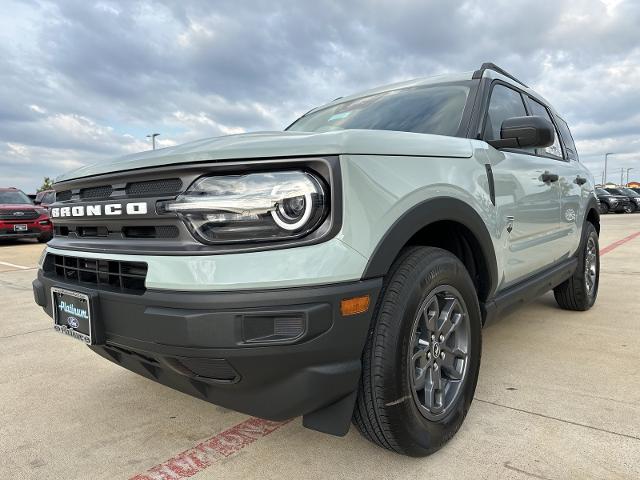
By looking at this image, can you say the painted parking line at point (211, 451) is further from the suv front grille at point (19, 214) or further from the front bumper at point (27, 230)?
the suv front grille at point (19, 214)

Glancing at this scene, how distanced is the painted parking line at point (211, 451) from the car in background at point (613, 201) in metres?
32.9

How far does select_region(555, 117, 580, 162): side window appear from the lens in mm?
4156

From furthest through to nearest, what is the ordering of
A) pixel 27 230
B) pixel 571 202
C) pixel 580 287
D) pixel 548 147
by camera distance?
pixel 27 230
pixel 580 287
pixel 571 202
pixel 548 147

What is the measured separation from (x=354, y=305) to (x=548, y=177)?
2.21 metres

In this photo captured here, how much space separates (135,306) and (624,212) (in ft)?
122

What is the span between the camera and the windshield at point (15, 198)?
1261 cm

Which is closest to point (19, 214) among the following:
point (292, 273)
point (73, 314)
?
point (73, 314)

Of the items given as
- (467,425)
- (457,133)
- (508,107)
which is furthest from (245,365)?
(508,107)

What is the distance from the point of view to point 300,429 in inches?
87.9

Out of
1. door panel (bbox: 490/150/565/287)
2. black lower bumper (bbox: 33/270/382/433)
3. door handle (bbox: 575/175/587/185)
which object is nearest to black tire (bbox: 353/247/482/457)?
black lower bumper (bbox: 33/270/382/433)

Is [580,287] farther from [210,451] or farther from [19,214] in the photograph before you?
Answer: [19,214]

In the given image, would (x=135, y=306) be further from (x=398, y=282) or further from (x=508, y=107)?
(x=508, y=107)

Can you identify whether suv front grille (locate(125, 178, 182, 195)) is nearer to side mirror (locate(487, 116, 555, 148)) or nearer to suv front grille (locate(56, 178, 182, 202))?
suv front grille (locate(56, 178, 182, 202))

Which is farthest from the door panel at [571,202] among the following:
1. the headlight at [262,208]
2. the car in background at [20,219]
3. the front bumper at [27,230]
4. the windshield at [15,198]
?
the windshield at [15,198]
